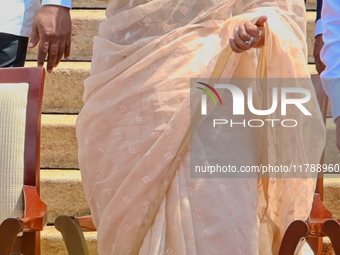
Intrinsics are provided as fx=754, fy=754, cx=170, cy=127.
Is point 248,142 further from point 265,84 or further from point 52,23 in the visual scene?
point 52,23

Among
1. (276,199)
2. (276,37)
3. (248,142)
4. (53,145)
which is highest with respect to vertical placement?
(276,37)

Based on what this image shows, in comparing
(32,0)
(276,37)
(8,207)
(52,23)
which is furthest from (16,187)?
(276,37)

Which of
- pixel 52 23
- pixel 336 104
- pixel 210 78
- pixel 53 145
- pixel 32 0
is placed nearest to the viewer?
pixel 336 104

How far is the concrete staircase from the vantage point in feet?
12.1

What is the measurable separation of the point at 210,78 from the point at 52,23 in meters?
0.63

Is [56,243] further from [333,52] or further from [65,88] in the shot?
[333,52]

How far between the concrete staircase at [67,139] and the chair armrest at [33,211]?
97 centimetres

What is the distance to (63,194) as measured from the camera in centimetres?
370

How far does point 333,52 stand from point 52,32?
1.07 m

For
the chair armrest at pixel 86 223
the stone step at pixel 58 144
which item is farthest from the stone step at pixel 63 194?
the chair armrest at pixel 86 223

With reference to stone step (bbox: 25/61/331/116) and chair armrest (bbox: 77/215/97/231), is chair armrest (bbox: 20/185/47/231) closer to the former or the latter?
chair armrest (bbox: 77/215/97/231)

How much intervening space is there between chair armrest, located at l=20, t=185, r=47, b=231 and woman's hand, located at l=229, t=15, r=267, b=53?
83cm

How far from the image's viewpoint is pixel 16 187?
2662mm

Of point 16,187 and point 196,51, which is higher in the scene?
point 196,51
